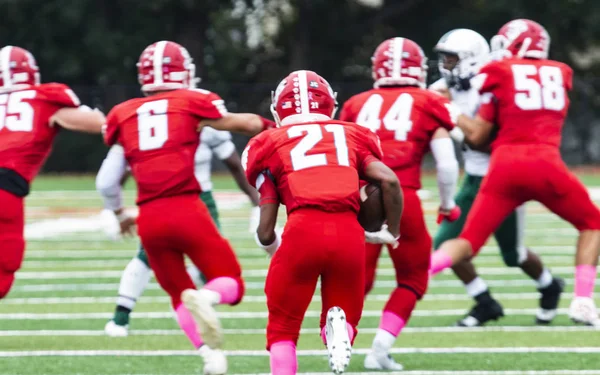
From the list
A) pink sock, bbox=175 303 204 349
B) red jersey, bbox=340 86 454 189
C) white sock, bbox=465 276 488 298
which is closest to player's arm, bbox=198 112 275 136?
red jersey, bbox=340 86 454 189

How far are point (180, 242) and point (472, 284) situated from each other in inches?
100.0

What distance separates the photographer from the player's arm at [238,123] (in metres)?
6.62

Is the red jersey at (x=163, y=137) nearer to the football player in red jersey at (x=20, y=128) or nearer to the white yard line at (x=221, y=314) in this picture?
the football player in red jersey at (x=20, y=128)

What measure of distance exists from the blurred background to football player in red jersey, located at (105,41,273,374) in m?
18.8

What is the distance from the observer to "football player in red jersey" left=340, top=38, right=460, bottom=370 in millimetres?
6676

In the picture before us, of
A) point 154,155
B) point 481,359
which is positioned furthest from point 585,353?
point 154,155

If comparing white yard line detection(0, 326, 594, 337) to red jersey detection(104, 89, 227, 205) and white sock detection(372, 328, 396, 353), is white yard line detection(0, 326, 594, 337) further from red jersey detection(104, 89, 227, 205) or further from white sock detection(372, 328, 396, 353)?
red jersey detection(104, 89, 227, 205)

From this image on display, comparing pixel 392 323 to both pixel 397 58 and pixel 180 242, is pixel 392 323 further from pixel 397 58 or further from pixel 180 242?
pixel 397 58

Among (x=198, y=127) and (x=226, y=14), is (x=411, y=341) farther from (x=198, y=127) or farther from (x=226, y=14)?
(x=226, y=14)

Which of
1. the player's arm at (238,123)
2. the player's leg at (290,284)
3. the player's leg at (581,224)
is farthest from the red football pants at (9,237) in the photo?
the player's leg at (581,224)

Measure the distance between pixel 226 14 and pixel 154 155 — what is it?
2554cm

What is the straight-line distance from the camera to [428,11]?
3097cm

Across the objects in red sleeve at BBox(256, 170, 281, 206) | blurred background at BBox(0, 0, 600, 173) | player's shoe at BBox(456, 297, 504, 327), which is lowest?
player's shoe at BBox(456, 297, 504, 327)

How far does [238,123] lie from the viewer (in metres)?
6.66
